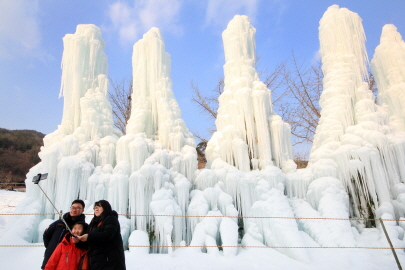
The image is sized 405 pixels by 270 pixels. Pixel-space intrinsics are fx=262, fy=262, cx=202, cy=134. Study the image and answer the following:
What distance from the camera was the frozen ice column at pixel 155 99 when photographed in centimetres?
845

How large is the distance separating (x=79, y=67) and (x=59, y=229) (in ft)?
25.4

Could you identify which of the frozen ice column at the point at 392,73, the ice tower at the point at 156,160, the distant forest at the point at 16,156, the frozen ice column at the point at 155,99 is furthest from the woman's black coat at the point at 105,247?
the distant forest at the point at 16,156

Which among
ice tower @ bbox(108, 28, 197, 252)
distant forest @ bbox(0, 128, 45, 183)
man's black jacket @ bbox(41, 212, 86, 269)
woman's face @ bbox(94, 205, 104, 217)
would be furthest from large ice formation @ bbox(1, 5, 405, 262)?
distant forest @ bbox(0, 128, 45, 183)

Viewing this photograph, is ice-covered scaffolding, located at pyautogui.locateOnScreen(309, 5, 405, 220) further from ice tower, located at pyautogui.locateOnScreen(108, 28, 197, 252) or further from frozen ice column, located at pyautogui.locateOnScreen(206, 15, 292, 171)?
ice tower, located at pyautogui.locateOnScreen(108, 28, 197, 252)

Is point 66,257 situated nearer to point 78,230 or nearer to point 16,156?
point 78,230

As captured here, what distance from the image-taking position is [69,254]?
8.58ft

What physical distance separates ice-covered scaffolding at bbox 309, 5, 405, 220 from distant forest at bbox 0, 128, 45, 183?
20296 millimetres

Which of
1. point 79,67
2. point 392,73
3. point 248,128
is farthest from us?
point 392,73

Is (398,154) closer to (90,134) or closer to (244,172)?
(244,172)

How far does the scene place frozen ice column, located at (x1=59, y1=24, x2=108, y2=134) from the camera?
28.7ft

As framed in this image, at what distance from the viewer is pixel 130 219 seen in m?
6.64

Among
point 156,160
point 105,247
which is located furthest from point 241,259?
point 105,247

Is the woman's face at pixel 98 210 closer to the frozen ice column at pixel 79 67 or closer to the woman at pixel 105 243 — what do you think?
the woman at pixel 105 243

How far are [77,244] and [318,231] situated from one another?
558cm
